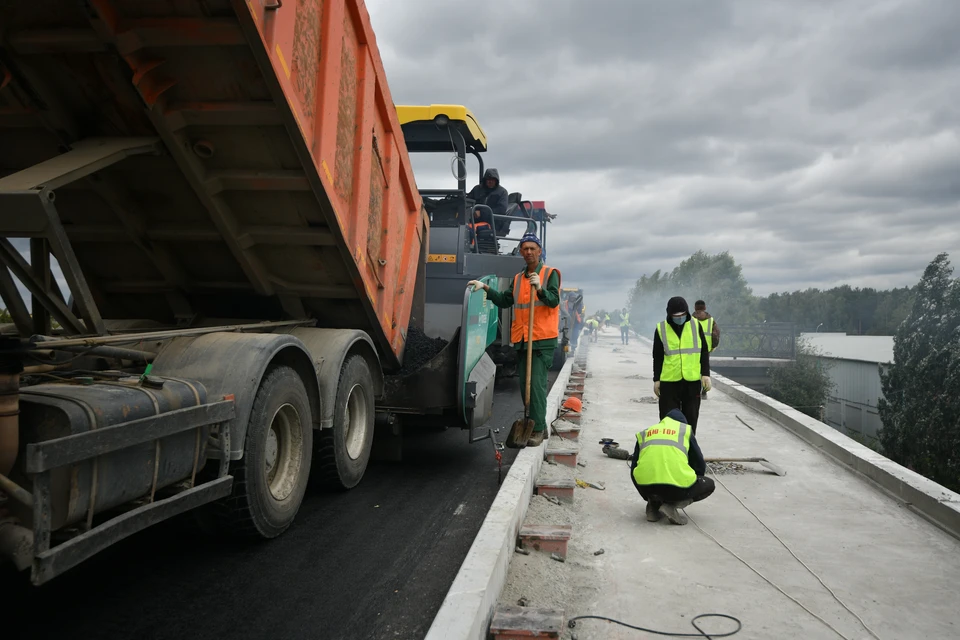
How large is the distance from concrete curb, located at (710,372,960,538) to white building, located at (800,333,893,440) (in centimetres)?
2246

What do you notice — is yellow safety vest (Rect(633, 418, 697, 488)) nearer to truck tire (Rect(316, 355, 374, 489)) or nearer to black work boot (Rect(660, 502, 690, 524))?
black work boot (Rect(660, 502, 690, 524))

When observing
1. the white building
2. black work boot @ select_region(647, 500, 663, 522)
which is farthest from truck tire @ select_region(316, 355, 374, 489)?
the white building

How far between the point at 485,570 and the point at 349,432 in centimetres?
238

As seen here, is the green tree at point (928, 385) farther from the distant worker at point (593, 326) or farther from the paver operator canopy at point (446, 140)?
the distant worker at point (593, 326)

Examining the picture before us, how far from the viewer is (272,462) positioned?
169 inches

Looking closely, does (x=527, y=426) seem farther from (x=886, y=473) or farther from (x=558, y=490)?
(x=886, y=473)

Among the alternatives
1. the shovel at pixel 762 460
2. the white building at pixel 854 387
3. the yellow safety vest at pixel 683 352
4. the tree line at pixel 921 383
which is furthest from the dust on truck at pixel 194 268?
the white building at pixel 854 387

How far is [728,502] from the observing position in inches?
218

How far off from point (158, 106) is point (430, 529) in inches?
113

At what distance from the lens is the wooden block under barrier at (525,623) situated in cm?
295

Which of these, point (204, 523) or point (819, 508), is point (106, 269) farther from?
point (819, 508)

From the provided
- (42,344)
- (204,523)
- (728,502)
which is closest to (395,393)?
(204,523)

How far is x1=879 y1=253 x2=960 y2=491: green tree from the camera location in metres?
18.5

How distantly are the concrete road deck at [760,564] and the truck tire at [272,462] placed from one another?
1.37 meters
